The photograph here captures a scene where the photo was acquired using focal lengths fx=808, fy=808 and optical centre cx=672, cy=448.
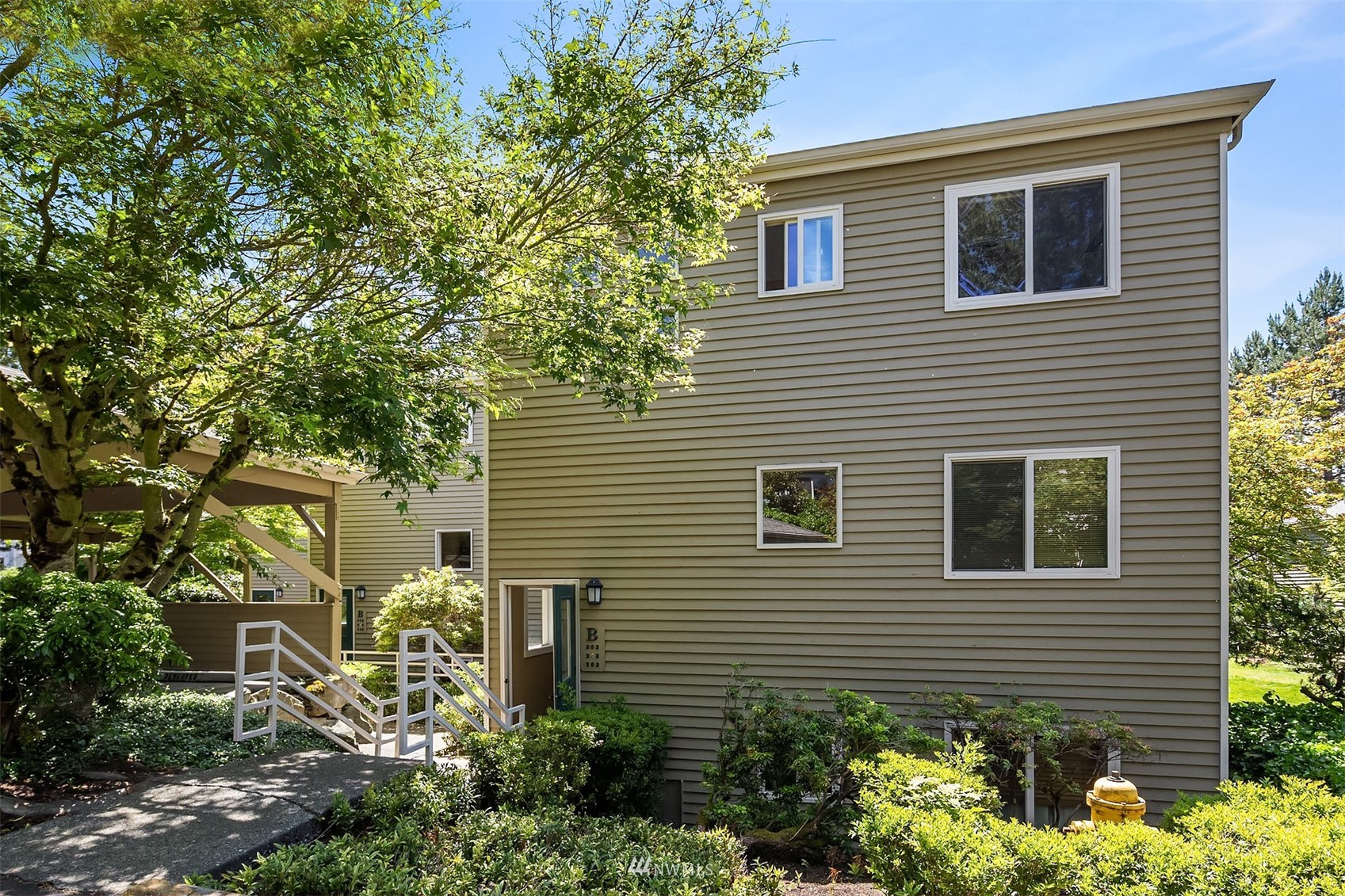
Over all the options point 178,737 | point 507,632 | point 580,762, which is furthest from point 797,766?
point 178,737

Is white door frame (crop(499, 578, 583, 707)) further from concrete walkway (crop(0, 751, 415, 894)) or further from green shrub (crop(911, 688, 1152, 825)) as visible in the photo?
green shrub (crop(911, 688, 1152, 825))

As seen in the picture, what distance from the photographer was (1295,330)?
A: 108ft

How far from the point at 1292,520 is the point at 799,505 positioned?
27.3ft

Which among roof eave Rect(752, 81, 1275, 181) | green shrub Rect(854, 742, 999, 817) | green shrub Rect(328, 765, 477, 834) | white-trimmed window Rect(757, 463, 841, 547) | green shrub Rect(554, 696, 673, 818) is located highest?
roof eave Rect(752, 81, 1275, 181)

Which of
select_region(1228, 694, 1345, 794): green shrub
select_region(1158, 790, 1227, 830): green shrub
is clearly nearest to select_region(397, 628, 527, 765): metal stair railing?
select_region(1158, 790, 1227, 830): green shrub

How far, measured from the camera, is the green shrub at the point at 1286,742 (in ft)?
25.7

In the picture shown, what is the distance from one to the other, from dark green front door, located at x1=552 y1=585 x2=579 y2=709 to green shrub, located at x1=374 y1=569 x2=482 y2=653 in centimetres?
656

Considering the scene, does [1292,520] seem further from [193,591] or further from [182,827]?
[193,591]

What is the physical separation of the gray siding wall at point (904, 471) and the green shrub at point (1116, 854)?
2.80 meters

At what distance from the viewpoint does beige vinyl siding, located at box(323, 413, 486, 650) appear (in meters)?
18.3

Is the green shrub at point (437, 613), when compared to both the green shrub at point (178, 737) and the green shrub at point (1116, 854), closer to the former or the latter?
the green shrub at point (178, 737)

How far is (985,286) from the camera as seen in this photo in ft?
27.1

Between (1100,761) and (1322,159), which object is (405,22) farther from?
(1322,159)

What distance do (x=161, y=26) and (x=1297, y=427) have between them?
15.4 meters
